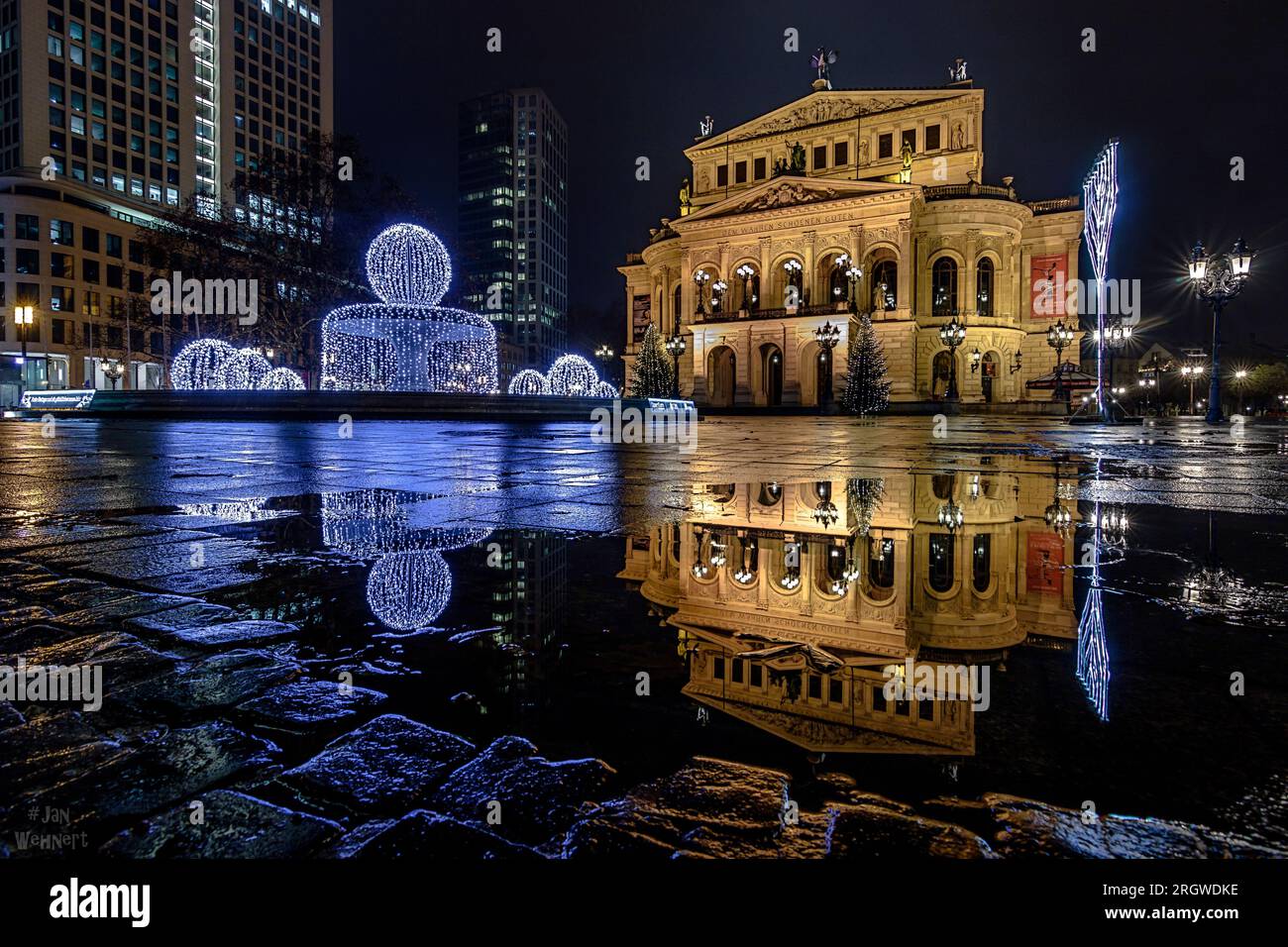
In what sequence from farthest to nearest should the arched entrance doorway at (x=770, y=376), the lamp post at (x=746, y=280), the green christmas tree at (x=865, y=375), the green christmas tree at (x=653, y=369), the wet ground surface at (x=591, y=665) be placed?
the arched entrance doorway at (x=770, y=376)
the lamp post at (x=746, y=280)
the green christmas tree at (x=653, y=369)
the green christmas tree at (x=865, y=375)
the wet ground surface at (x=591, y=665)

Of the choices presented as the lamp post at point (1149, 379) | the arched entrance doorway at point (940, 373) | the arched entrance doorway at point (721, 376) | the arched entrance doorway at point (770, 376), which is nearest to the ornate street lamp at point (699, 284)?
the arched entrance doorway at point (721, 376)

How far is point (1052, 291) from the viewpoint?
161 feet

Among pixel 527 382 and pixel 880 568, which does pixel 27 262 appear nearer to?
pixel 527 382

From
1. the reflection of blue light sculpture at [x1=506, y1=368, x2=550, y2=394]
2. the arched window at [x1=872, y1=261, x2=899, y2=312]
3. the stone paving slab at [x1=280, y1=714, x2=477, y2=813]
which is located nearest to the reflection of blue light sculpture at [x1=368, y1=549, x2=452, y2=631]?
the stone paving slab at [x1=280, y1=714, x2=477, y2=813]

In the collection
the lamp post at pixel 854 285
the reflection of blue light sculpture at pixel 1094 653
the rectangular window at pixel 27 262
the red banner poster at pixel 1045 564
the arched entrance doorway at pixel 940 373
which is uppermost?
the rectangular window at pixel 27 262

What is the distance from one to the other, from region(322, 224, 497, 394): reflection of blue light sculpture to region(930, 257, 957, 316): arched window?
31.4m

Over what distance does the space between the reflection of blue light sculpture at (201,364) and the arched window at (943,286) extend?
40539 millimetres

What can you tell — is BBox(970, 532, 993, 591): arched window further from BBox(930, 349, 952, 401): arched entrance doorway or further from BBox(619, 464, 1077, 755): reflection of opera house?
BBox(930, 349, 952, 401): arched entrance doorway

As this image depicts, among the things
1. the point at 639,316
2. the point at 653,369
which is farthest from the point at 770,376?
the point at 639,316

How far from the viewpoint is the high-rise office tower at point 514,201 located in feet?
414

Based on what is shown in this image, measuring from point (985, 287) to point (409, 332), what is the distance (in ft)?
125

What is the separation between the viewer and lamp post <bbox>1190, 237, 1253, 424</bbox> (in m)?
19.8

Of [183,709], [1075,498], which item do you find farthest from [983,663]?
[1075,498]

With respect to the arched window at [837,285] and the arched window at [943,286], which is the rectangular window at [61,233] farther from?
the arched window at [943,286]
